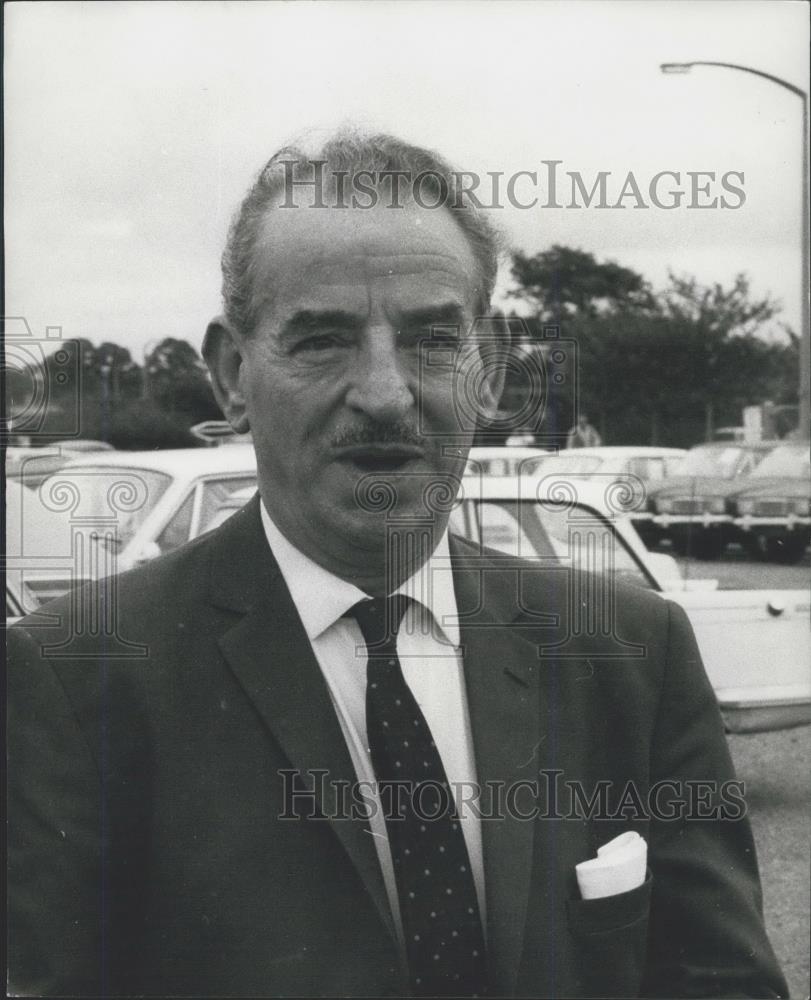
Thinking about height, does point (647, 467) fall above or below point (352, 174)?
below

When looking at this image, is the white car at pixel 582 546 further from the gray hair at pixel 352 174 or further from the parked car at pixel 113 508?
the gray hair at pixel 352 174

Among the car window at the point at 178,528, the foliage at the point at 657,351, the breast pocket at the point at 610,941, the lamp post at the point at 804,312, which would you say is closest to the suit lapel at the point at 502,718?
the breast pocket at the point at 610,941

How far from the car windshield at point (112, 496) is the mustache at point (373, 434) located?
308mm

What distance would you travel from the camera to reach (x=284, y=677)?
66.5 inches

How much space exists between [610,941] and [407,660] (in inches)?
22.5

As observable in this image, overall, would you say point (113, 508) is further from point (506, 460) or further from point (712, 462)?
point (712, 462)

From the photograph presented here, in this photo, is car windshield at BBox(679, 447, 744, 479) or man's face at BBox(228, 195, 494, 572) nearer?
man's face at BBox(228, 195, 494, 572)

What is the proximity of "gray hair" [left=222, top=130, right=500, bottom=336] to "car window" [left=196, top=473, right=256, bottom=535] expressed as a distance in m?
0.24

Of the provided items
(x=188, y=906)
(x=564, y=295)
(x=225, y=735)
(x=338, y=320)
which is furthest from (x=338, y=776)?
(x=564, y=295)

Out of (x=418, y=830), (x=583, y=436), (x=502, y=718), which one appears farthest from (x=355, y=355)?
(x=418, y=830)

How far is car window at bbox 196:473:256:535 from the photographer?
1.72 metres

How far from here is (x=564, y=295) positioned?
1762 millimetres

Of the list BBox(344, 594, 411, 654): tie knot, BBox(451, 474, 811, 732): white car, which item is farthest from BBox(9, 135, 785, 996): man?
BBox(451, 474, 811, 732): white car

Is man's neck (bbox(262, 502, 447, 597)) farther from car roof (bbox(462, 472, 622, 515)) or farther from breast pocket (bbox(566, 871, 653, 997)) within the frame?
breast pocket (bbox(566, 871, 653, 997))
